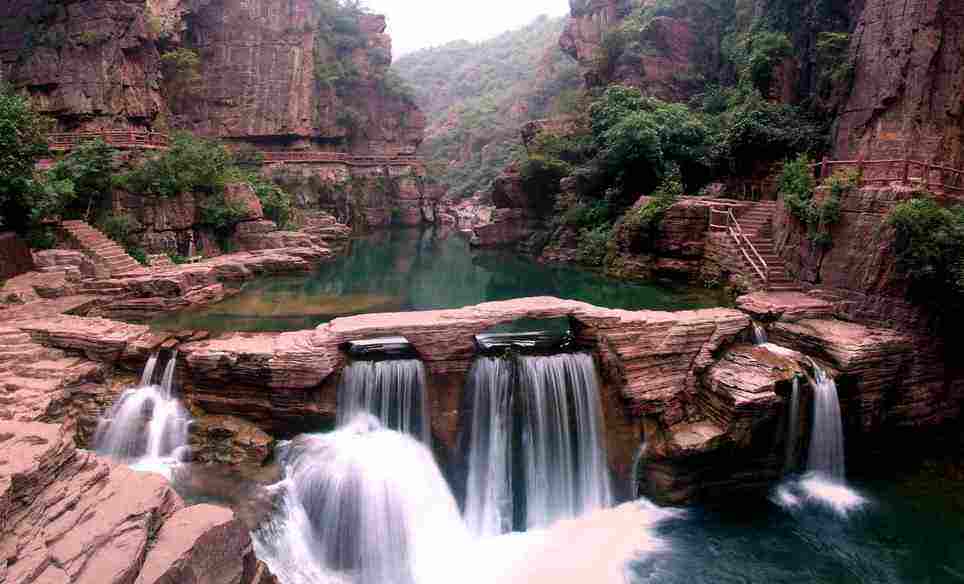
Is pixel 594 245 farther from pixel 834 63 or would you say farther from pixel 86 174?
pixel 86 174

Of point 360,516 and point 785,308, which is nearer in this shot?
point 360,516

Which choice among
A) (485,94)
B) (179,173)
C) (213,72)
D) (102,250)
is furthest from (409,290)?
(485,94)

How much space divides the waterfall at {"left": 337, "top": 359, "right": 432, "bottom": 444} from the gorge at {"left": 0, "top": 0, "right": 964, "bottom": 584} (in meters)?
0.04

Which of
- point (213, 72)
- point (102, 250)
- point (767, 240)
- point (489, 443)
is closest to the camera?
point (489, 443)

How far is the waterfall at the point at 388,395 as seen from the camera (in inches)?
356

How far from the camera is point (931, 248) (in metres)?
10.0

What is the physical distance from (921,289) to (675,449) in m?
5.68

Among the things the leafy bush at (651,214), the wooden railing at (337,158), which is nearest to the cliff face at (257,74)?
the wooden railing at (337,158)

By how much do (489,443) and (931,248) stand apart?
8.17 m

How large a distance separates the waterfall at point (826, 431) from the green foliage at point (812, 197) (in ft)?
12.7

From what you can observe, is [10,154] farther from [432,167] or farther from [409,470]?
[432,167]

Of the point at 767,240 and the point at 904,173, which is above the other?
the point at 904,173

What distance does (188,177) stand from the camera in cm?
1833

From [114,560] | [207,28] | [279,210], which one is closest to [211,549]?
[114,560]
